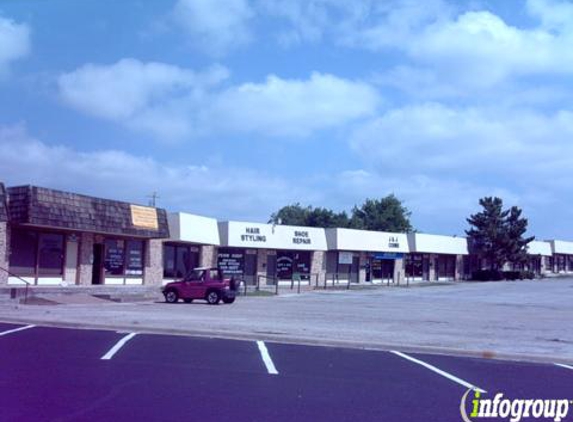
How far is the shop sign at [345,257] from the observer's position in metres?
54.2

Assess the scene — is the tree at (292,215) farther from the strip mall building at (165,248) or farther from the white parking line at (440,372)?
the white parking line at (440,372)

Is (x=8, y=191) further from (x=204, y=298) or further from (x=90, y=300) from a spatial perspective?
(x=204, y=298)

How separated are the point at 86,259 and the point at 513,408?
28341mm

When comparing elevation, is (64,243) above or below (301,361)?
above

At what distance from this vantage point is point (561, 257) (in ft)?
300

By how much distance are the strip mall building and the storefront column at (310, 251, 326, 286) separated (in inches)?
2.9

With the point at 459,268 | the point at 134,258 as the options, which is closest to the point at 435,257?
Result: the point at 459,268

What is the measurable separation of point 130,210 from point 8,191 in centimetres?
677

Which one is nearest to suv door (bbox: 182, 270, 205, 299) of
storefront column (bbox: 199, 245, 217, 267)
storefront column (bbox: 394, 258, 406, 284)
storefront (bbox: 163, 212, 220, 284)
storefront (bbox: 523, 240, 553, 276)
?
storefront (bbox: 163, 212, 220, 284)

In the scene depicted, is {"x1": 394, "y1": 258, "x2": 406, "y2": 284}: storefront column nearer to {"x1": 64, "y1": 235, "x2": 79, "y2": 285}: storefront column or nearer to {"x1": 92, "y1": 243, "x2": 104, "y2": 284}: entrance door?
{"x1": 92, "y1": 243, "x2": 104, "y2": 284}: entrance door

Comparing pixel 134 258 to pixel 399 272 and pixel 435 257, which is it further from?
pixel 435 257

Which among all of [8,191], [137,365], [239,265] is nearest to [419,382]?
[137,365]

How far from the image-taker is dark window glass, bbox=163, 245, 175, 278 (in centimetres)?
4086

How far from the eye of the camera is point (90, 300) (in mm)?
29641
